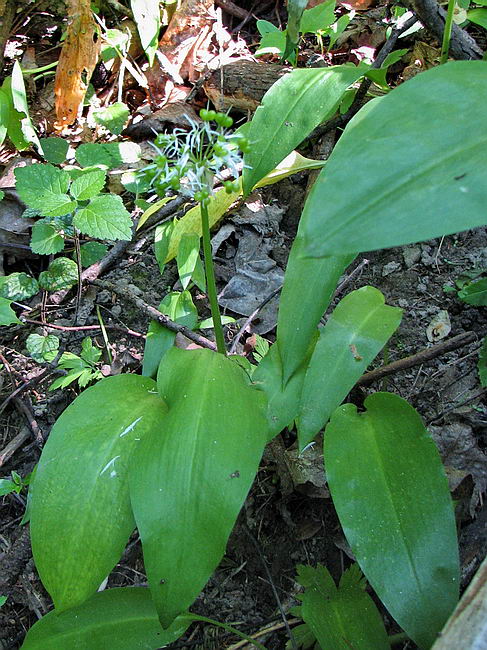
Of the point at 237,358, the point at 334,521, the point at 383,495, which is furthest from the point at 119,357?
the point at 383,495

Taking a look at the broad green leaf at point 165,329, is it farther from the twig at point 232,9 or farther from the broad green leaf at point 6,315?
the twig at point 232,9

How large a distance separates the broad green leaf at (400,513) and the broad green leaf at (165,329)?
53cm

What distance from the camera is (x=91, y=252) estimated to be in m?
1.77

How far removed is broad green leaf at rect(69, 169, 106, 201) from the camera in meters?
1.62

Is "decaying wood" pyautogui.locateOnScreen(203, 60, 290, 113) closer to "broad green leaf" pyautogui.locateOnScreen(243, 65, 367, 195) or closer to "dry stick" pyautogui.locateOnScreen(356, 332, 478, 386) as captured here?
"broad green leaf" pyautogui.locateOnScreen(243, 65, 367, 195)

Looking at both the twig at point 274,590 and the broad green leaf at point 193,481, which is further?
the twig at point 274,590

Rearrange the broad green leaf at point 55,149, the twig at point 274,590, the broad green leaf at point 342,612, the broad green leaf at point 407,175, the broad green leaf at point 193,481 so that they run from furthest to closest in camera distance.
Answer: the broad green leaf at point 55,149
the twig at point 274,590
the broad green leaf at point 342,612
the broad green leaf at point 193,481
the broad green leaf at point 407,175

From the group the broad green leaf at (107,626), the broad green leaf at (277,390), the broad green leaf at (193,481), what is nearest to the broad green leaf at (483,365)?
the broad green leaf at (277,390)

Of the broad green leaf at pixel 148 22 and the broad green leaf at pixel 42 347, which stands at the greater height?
the broad green leaf at pixel 148 22

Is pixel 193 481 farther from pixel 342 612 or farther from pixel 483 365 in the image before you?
pixel 483 365

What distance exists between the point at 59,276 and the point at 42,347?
0.25 m

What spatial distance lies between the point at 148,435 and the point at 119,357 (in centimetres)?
67

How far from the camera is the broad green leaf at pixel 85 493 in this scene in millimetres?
901

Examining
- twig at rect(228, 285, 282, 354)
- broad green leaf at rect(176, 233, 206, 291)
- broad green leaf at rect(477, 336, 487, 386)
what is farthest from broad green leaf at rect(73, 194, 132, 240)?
broad green leaf at rect(477, 336, 487, 386)
